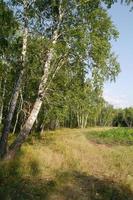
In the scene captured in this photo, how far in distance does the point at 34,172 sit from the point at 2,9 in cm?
779

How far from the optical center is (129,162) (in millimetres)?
16625

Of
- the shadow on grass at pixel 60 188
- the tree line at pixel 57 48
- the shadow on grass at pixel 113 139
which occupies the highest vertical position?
the tree line at pixel 57 48

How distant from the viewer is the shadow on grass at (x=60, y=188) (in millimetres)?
10781

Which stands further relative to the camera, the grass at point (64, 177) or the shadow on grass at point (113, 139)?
the shadow on grass at point (113, 139)

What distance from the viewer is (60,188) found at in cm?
1139

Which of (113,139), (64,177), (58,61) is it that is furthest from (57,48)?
(113,139)

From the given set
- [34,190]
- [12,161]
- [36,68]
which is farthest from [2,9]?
[34,190]

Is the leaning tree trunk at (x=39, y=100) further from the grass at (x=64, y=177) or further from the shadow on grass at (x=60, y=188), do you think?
the shadow on grass at (x=60, y=188)

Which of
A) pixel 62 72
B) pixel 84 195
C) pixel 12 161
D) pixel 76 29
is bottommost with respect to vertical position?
pixel 84 195

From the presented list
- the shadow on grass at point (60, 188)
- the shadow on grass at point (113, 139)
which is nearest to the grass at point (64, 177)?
the shadow on grass at point (60, 188)

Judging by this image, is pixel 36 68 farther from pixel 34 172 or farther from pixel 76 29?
pixel 34 172

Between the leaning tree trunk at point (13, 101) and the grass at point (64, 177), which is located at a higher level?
the leaning tree trunk at point (13, 101)

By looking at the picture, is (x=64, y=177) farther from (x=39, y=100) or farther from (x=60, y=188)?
(x=39, y=100)

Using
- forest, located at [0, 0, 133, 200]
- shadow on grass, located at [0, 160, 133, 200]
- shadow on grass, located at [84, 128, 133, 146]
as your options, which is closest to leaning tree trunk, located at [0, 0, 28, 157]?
forest, located at [0, 0, 133, 200]
